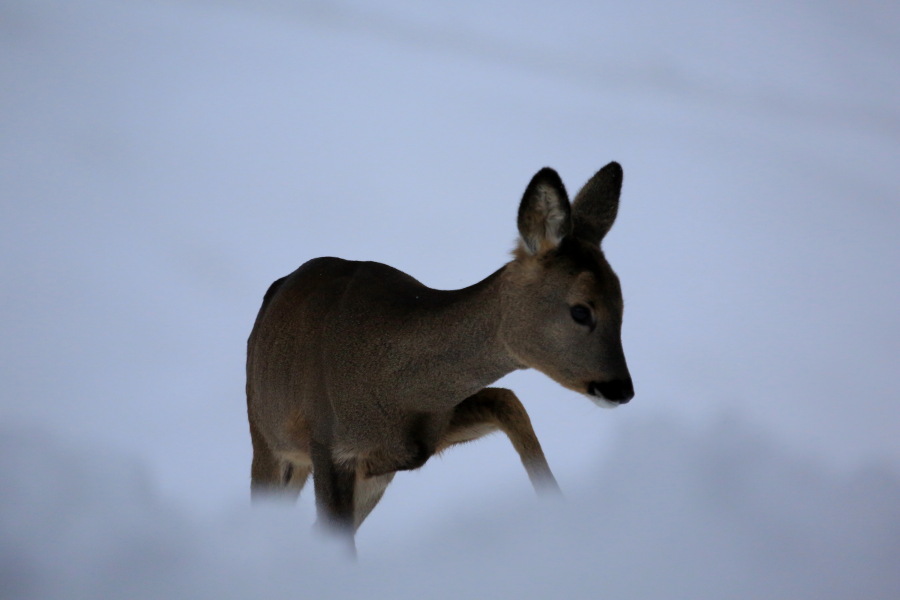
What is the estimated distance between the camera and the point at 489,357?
3994 mm

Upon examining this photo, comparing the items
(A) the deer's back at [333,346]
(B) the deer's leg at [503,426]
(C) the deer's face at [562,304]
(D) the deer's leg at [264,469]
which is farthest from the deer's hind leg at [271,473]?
(C) the deer's face at [562,304]

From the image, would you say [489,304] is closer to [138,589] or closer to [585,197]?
[585,197]

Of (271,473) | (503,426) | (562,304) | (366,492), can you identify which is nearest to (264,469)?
(271,473)

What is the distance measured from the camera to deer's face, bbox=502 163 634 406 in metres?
3.73

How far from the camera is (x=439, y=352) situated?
4055 millimetres

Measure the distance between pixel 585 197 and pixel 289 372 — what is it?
1.36 m

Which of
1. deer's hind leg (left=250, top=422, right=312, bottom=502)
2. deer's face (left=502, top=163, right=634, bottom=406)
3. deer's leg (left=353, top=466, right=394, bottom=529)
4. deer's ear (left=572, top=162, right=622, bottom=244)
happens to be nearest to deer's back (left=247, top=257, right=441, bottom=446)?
deer's hind leg (left=250, top=422, right=312, bottom=502)

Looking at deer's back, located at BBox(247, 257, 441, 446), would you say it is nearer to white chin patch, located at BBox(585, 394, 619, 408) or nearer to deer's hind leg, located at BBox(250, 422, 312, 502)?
deer's hind leg, located at BBox(250, 422, 312, 502)

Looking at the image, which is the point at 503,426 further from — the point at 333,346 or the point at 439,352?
the point at 333,346

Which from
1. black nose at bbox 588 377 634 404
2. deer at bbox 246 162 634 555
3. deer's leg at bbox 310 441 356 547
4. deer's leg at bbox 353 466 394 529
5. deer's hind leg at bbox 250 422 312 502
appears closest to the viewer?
black nose at bbox 588 377 634 404

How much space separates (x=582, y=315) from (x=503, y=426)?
2.48 feet

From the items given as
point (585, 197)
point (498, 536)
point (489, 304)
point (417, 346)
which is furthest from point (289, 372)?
point (498, 536)

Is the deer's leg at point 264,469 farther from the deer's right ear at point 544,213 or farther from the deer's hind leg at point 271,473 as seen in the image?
the deer's right ear at point 544,213

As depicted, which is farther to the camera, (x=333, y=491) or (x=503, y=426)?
(x=503, y=426)
